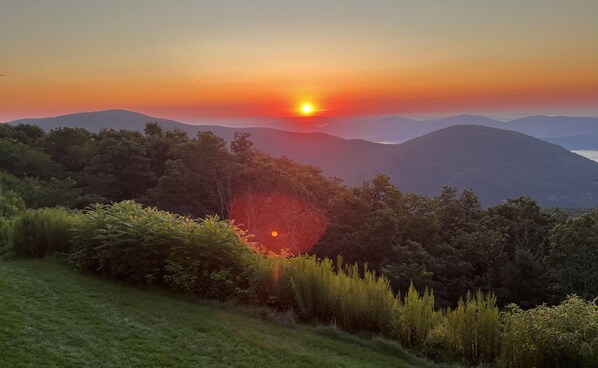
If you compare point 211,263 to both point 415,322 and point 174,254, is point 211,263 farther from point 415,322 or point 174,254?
point 415,322

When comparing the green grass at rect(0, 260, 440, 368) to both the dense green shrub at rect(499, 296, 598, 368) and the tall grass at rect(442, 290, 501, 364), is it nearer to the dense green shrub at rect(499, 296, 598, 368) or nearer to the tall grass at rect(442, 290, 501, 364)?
the tall grass at rect(442, 290, 501, 364)

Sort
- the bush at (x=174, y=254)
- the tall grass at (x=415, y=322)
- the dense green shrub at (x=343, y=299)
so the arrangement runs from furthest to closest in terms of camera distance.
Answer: the bush at (x=174, y=254)
the dense green shrub at (x=343, y=299)
the tall grass at (x=415, y=322)

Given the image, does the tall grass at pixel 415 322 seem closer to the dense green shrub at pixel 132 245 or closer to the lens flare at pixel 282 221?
the dense green shrub at pixel 132 245

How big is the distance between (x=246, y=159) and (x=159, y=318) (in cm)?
2433

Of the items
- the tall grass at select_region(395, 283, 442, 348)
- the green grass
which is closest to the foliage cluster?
the tall grass at select_region(395, 283, 442, 348)

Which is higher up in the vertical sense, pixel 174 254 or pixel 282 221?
pixel 174 254

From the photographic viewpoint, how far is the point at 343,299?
26.1ft

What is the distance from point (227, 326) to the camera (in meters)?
7.21

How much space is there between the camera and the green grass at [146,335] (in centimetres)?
563

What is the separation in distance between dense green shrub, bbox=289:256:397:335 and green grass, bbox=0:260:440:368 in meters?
0.54

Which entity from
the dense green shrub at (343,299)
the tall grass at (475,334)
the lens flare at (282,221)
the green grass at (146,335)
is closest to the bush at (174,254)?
the green grass at (146,335)

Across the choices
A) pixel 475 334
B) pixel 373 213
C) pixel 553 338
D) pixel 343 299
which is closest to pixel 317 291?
pixel 343 299

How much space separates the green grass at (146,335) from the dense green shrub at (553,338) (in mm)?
1374

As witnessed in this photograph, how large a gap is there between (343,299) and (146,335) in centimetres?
349
